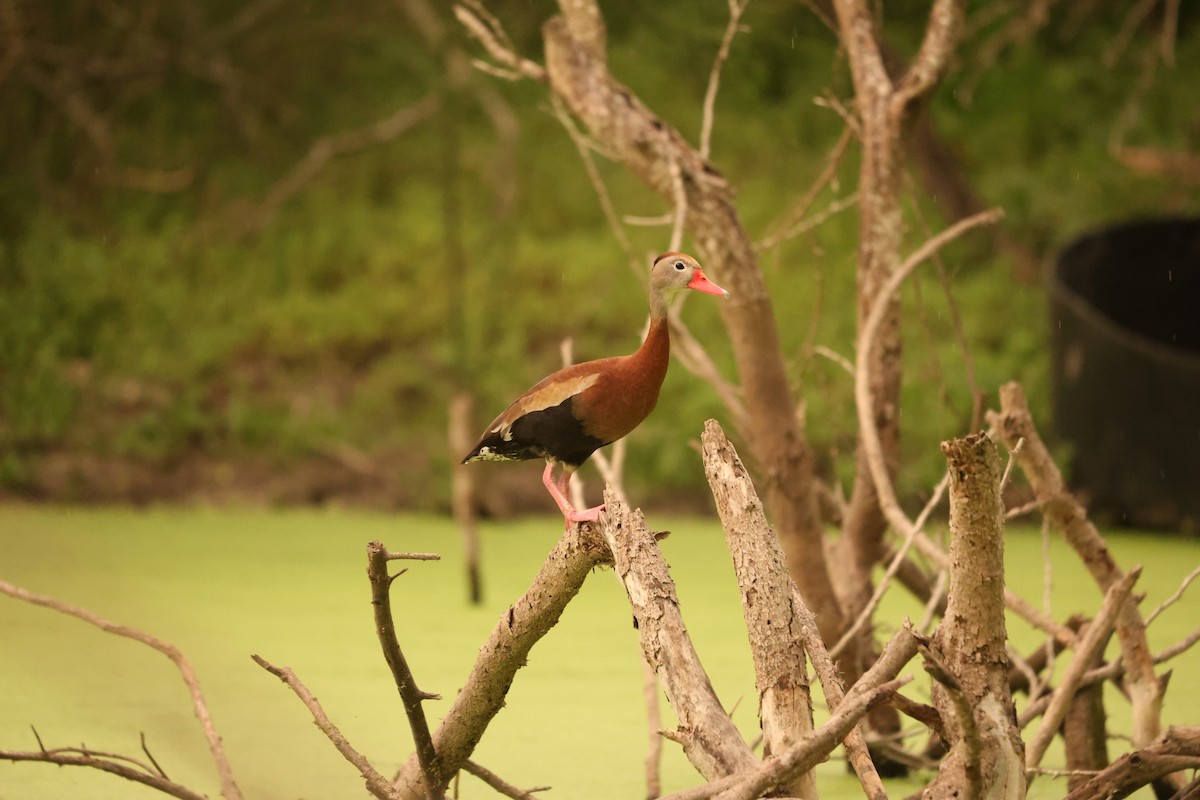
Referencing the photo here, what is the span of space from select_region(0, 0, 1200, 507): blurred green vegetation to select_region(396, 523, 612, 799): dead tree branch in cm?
272

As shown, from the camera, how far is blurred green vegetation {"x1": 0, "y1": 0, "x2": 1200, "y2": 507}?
16.4 feet

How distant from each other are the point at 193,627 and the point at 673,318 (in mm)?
1478

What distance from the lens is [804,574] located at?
2.39 metres

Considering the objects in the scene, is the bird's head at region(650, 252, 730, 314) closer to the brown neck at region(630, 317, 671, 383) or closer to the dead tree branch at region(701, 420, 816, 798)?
the brown neck at region(630, 317, 671, 383)

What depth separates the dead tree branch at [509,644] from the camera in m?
1.58

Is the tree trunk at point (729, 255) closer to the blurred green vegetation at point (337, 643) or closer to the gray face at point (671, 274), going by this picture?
the blurred green vegetation at point (337, 643)

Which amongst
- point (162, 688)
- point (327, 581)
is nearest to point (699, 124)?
point (327, 581)

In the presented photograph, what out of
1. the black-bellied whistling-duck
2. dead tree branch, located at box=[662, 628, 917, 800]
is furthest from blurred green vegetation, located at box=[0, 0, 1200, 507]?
dead tree branch, located at box=[662, 628, 917, 800]

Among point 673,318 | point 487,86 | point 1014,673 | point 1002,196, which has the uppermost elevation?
point 487,86

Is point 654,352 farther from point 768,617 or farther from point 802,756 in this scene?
point 802,756

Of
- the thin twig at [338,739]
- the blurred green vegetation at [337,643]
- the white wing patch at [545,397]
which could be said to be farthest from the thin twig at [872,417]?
the thin twig at [338,739]

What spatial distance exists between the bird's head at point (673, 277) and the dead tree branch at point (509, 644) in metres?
0.27

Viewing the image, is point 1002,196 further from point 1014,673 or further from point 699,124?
point 1014,673

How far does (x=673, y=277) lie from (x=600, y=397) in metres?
0.16
